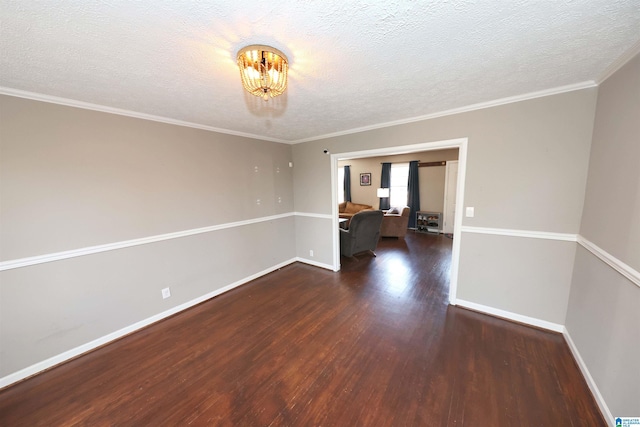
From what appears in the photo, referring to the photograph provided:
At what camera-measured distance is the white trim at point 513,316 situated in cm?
227

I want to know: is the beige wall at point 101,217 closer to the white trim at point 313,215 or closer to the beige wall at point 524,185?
the white trim at point 313,215

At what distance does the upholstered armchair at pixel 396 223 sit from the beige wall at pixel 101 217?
407 cm

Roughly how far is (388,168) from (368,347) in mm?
6094

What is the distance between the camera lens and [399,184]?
726cm

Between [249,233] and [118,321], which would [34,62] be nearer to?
[118,321]

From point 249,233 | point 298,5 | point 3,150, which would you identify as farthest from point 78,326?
point 298,5

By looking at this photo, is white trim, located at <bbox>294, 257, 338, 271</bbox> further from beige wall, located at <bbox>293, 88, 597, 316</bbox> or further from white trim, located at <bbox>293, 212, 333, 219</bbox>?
beige wall, located at <bbox>293, 88, 597, 316</bbox>

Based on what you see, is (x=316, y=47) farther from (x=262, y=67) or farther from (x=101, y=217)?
(x=101, y=217)

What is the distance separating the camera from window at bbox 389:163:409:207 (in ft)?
23.4

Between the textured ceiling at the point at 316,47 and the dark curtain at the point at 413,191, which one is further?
the dark curtain at the point at 413,191

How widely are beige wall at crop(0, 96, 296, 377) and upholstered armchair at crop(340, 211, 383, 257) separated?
6.68ft

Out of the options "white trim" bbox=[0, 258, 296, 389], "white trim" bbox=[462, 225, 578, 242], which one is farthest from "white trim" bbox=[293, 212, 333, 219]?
"white trim" bbox=[462, 225, 578, 242]

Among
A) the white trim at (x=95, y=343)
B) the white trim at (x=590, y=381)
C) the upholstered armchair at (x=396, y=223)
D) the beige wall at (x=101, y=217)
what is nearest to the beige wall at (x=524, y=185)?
the white trim at (x=590, y=381)

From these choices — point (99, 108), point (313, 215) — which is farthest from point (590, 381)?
point (99, 108)
